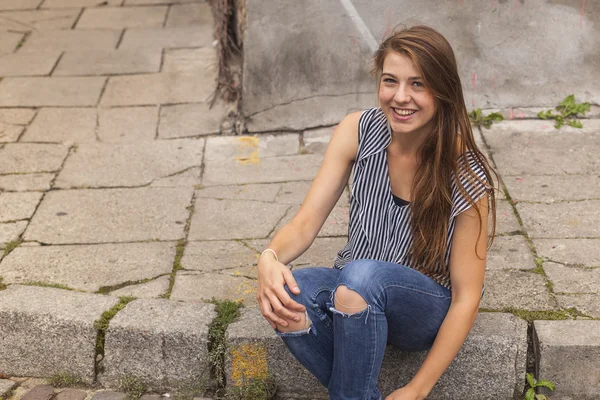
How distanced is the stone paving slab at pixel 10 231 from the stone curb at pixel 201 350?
0.58 metres

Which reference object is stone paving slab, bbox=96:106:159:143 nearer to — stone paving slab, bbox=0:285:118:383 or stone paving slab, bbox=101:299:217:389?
stone paving slab, bbox=0:285:118:383

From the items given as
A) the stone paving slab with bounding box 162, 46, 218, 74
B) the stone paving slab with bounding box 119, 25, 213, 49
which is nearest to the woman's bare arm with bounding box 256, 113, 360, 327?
the stone paving slab with bounding box 162, 46, 218, 74

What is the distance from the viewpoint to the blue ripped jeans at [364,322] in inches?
97.0

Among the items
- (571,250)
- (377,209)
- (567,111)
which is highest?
(377,209)

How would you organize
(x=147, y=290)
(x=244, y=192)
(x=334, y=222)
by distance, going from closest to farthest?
(x=147, y=290)
(x=334, y=222)
(x=244, y=192)

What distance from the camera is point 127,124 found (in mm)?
5031

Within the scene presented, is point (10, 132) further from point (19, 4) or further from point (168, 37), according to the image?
point (19, 4)

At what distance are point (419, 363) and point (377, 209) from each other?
1.81 ft

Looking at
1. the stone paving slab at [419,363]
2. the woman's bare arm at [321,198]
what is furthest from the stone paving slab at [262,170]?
the woman's bare arm at [321,198]

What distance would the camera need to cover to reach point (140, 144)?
472 cm

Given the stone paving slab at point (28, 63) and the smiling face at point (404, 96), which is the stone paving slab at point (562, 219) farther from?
the stone paving slab at point (28, 63)

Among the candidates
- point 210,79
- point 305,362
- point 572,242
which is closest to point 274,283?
point 305,362

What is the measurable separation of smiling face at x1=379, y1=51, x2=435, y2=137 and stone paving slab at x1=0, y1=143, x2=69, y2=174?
7.96 ft

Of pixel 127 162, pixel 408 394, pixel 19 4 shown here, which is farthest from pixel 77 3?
pixel 408 394
